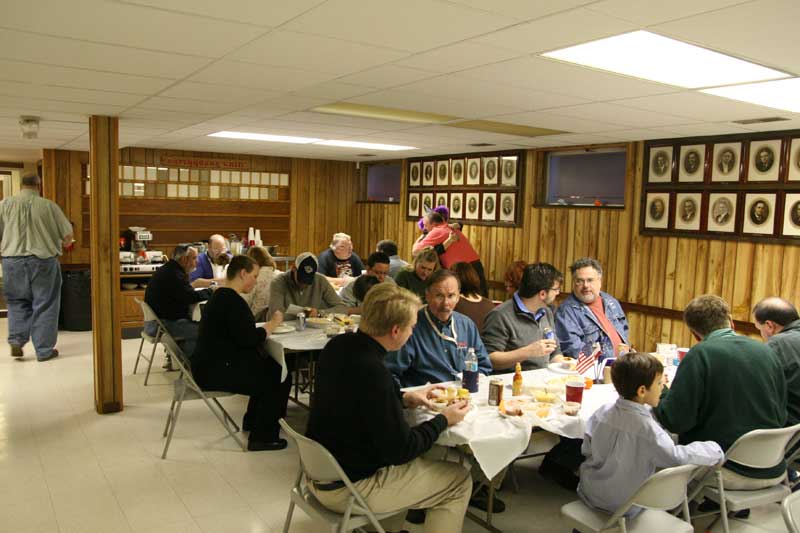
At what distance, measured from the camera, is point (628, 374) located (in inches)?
104

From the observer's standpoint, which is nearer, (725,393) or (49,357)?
(725,393)

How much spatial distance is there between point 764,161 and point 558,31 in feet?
12.9

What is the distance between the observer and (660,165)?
641cm

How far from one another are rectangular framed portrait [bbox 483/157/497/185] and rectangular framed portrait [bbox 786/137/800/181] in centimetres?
365

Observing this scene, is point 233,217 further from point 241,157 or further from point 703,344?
point 703,344

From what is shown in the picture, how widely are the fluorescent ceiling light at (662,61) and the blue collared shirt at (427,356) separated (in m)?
1.61

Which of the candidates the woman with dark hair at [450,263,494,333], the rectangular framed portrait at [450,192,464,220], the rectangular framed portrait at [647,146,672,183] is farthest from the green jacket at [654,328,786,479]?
the rectangular framed portrait at [450,192,464,220]

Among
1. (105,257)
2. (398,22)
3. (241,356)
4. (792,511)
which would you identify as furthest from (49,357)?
(792,511)

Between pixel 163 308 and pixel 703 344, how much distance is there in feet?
15.2

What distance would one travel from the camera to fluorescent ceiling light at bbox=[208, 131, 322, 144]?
279 inches

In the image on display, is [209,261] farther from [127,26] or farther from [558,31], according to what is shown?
[558,31]

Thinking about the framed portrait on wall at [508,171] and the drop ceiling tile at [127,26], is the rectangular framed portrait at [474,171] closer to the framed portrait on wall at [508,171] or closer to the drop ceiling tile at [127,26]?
the framed portrait on wall at [508,171]

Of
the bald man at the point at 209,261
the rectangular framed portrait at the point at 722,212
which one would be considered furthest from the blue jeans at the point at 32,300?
the rectangular framed portrait at the point at 722,212

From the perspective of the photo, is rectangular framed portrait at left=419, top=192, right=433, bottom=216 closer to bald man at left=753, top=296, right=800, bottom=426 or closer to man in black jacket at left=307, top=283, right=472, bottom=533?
bald man at left=753, top=296, right=800, bottom=426
